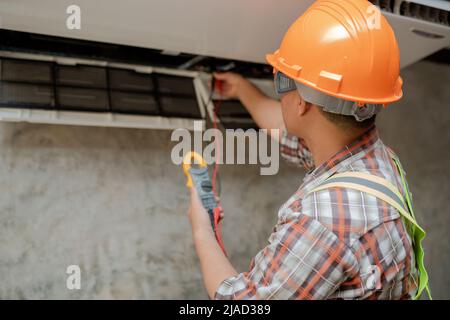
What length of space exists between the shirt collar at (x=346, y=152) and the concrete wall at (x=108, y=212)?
66cm

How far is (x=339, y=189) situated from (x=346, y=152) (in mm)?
125

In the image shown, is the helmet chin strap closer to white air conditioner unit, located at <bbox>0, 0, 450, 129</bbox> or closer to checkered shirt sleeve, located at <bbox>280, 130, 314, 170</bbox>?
white air conditioner unit, located at <bbox>0, 0, 450, 129</bbox>

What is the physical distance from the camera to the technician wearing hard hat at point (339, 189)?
0.76m

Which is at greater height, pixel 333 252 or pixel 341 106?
pixel 341 106

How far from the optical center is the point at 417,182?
75.3 inches

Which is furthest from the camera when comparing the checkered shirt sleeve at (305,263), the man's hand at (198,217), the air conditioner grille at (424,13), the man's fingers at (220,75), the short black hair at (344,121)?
the man's fingers at (220,75)

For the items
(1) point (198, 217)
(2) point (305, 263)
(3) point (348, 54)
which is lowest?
(2) point (305, 263)

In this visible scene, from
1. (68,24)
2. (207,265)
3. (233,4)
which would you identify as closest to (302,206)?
(207,265)

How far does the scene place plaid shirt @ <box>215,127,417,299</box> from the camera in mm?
750

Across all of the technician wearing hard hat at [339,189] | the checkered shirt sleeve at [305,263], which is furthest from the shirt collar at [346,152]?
the checkered shirt sleeve at [305,263]

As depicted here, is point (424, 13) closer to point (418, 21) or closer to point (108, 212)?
point (418, 21)

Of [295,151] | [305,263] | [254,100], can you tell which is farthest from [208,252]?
[254,100]

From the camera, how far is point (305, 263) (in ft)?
2.47

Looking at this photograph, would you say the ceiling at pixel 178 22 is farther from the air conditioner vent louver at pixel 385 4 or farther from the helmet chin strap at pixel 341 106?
the helmet chin strap at pixel 341 106
